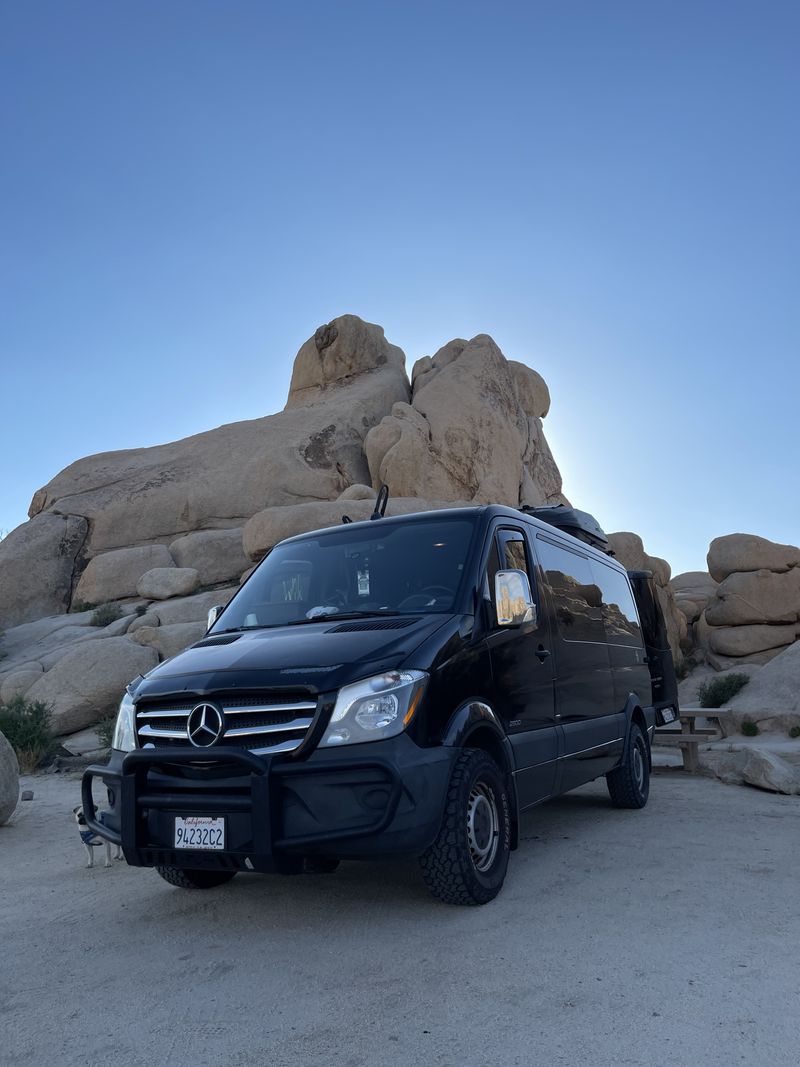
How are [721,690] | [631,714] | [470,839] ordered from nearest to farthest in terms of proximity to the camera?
[470,839], [631,714], [721,690]

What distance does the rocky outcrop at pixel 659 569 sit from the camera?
79.6 feet

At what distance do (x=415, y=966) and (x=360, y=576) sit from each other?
2.50 metres

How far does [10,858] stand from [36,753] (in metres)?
5.97

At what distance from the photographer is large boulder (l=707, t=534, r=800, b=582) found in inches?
944

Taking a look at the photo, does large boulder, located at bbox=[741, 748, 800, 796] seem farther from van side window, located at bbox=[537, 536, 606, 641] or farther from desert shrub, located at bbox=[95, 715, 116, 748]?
desert shrub, located at bbox=[95, 715, 116, 748]

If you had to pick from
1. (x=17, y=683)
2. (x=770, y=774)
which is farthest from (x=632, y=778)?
(x=17, y=683)

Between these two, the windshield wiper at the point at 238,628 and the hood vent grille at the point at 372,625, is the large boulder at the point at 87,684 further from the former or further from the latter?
the hood vent grille at the point at 372,625

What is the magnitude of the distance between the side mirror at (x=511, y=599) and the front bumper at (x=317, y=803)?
3.95ft

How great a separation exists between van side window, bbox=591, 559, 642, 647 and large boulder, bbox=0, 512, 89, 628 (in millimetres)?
23757

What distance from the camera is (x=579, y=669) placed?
683 cm

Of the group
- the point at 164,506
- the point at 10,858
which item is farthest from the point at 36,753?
the point at 164,506

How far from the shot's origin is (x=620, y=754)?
7.88 metres

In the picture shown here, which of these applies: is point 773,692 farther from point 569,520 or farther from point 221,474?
point 221,474

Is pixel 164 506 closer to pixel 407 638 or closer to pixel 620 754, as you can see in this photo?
pixel 620 754
